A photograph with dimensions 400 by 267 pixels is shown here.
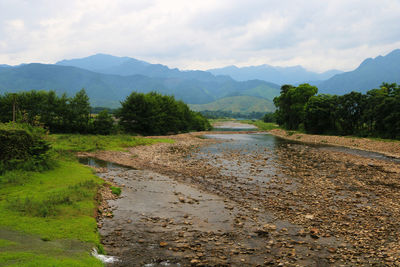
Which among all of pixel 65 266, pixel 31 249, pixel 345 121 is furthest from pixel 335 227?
pixel 345 121

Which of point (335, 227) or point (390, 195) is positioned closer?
point (335, 227)

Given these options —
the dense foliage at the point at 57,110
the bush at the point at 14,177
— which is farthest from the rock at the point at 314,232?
the dense foliage at the point at 57,110

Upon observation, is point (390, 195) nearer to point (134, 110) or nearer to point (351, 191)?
point (351, 191)

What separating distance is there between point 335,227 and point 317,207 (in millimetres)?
3225

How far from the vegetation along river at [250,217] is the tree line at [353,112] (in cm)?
3569

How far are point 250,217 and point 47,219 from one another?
10916mm

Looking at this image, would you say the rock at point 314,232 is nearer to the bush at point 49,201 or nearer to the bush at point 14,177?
the bush at point 49,201

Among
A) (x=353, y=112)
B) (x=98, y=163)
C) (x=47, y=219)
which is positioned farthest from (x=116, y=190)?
(x=353, y=112)

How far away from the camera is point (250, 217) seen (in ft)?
51.5

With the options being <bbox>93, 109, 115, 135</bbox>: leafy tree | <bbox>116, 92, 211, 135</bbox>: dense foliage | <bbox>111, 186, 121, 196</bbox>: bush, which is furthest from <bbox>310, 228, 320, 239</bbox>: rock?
<bbox>116, 92, 211, 135</bbox>: dense foliage

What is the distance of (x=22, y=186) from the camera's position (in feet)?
57.2

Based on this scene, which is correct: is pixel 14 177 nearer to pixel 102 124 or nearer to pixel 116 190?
pixel 116 190

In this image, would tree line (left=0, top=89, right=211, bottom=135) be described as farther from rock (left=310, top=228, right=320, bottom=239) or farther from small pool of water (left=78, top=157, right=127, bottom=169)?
rock (left=310, top=228, right=320, bottom=239)

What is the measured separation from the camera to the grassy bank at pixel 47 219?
915 centimetres
